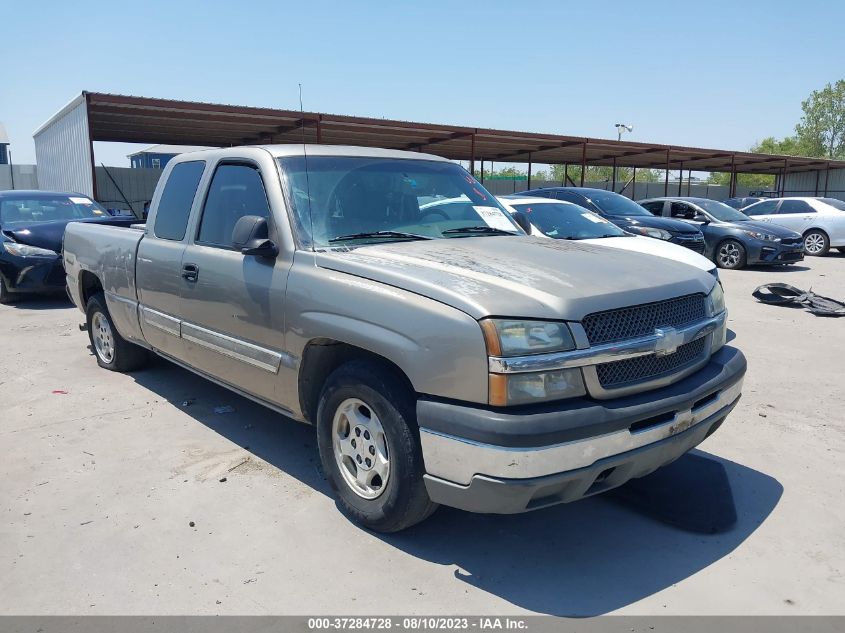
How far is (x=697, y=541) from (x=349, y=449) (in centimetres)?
178

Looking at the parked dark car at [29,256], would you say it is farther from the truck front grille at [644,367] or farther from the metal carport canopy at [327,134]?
the truck front grille at [644,367]

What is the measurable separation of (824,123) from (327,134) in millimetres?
73216

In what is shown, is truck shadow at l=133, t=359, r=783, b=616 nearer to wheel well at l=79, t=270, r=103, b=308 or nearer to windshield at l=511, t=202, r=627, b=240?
wheel well at l=79, t=270, r=103, b=308

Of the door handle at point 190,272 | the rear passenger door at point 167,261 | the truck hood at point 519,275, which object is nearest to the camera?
the truck hood at point 519,275

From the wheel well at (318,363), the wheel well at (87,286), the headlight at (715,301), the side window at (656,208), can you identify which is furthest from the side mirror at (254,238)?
the side window at (656,208)

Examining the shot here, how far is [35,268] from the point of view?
9.43m

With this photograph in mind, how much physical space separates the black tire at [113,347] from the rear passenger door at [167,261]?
3.33 feet

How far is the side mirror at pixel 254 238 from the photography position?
3.57 metres

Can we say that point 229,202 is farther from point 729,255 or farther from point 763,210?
point 763,210

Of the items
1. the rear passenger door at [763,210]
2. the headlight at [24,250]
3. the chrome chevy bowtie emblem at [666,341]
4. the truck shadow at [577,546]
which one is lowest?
the truck shadow at [577,546]

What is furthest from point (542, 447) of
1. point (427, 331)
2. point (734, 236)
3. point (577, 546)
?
point (734, 236)

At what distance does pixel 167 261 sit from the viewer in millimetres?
4586
